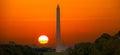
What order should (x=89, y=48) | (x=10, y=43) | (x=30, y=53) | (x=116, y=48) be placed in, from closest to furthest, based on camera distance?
(x=116, y=48) < (x=89, y=48) < (x=30, y=53) < (x=10, y=43)

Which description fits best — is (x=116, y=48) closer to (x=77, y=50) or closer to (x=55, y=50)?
(x=77, y=50)

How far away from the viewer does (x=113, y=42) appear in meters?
68.7

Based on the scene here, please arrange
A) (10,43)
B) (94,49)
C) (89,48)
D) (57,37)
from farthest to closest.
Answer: (57,37) < (10,43) < (89,48) < (94,49)

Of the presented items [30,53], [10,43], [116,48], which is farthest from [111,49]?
[10,43]

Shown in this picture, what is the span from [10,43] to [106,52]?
106 ft

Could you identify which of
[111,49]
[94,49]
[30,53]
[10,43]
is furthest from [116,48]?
[10,43]

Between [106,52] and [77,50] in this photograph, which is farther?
[77,50]

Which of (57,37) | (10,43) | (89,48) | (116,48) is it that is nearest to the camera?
(116,48)

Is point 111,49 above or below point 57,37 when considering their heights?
below

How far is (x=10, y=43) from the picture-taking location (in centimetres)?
9412

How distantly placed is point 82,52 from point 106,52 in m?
13.9

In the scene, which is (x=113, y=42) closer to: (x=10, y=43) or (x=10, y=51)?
(x=10, y=51)

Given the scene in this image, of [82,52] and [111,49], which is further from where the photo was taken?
[82,52]

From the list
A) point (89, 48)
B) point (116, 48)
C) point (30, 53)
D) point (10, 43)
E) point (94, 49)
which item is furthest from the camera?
point (10, 43)
